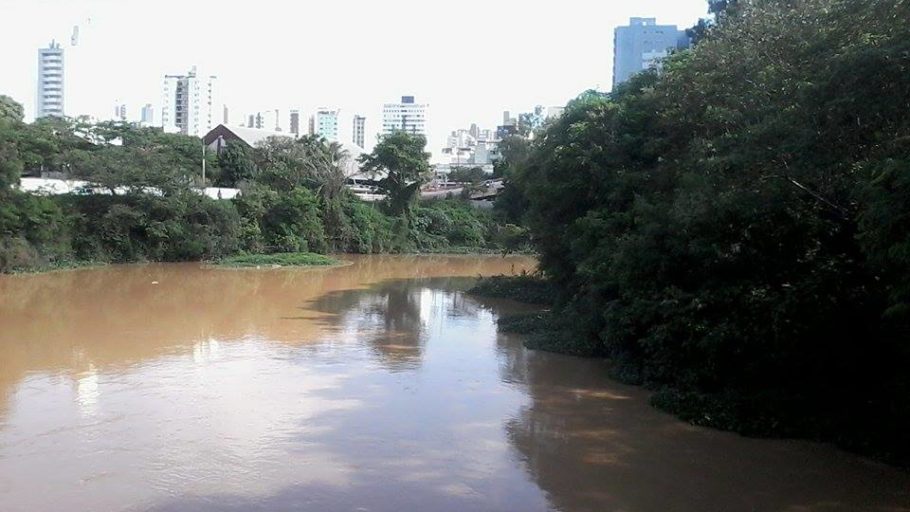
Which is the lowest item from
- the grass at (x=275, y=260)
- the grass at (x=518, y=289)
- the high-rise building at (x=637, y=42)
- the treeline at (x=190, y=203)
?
the grass at (x=518, y=289)

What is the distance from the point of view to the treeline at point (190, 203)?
23.2 meters

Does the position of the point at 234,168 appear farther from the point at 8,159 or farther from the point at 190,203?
the point at 8,159

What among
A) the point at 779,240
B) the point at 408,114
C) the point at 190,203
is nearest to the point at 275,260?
the point at 190,203

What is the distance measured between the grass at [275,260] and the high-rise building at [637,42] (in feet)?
43.9

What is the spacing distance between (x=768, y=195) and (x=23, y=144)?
74.0 ft

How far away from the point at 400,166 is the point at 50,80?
45.7 meters

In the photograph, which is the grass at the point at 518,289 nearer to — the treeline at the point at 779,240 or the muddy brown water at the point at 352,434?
the muddy brown water at the point at 352,434

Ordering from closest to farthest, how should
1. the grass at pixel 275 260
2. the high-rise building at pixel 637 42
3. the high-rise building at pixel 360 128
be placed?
the grass at pixel 275 260 < the high-rise building at pixel 637 42 < the high-rise building at pixel 360 128

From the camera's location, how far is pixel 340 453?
764 centimetres

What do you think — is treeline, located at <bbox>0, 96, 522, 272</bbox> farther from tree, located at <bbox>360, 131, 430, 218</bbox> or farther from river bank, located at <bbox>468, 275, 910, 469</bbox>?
river bank, located at <bbox>468, 275, 910, 469</bbox>

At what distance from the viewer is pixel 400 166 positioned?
3359cm

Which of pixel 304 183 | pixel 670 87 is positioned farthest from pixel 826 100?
pixel 304 183

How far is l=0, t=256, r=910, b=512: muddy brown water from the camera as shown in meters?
6.63

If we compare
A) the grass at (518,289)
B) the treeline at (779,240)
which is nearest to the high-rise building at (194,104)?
the grass at (518,289)
